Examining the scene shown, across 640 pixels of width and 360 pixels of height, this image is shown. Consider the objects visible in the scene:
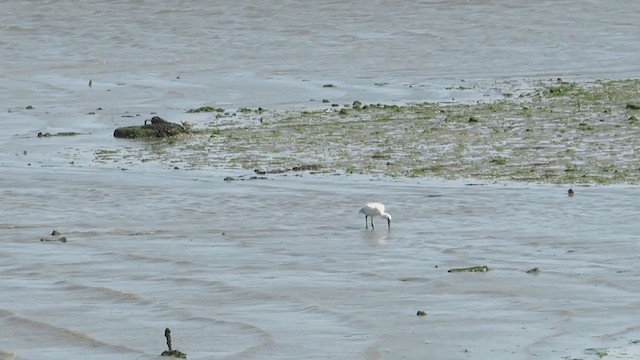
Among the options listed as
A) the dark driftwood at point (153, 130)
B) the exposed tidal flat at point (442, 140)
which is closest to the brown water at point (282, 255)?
the dark driftwood at point (153, 130)

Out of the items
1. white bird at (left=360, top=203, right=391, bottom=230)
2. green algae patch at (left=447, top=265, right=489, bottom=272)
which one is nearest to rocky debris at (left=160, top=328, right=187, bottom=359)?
green algae patch at (left=447, top=265, right=489, bottom=272)

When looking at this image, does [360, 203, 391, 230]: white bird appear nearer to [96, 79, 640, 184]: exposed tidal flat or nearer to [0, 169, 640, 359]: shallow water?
[0, 169, 640, 359]: shallow water

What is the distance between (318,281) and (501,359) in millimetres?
2602

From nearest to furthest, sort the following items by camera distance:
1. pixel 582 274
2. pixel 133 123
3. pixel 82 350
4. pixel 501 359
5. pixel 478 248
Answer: pixel 501 359, pixel 82 350, pixel 582 274, pixel 478 248, pixel 133 123

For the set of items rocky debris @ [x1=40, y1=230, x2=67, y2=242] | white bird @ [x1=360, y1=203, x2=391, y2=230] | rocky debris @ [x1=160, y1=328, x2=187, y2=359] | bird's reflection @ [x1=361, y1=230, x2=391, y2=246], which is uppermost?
white bird @ [x1=360, y1=203, x2=391, y2=230]

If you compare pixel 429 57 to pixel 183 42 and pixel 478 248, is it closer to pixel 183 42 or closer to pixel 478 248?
pixel 183 42

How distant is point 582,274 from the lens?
1086 centimetres

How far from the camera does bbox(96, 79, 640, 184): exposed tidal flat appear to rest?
1566cm

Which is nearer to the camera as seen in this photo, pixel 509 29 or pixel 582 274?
pixel 582 274

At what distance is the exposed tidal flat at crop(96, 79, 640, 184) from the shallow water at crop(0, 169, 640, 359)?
935mm

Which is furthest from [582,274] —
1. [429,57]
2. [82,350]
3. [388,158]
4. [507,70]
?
[429,57]

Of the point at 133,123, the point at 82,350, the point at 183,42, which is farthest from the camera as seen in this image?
the point at 183,42

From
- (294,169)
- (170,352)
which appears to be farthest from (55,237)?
(170,352)

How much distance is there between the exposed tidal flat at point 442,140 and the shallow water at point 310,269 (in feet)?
3.07
